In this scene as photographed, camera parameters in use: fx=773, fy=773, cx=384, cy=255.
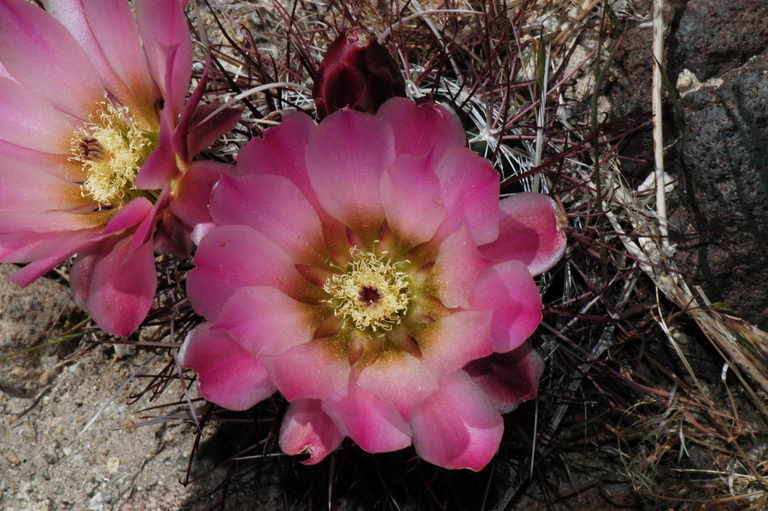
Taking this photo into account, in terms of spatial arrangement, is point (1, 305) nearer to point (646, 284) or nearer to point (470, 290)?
point (470, 290)

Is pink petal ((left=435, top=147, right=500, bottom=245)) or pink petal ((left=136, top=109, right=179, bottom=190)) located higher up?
pink petal ((left=136, top=109, right=179, bottom=190))

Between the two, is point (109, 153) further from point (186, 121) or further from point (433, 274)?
point (433, 274)

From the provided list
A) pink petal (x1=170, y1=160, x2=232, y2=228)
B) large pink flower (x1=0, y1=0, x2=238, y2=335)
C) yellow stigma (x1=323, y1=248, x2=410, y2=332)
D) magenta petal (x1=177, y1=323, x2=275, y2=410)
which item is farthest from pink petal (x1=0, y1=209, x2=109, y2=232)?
yellow stigma (x1=323, y1=248, x2=410, y2=332)

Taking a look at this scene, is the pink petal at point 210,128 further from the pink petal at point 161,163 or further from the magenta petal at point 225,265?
the magenta petal at point 225,265

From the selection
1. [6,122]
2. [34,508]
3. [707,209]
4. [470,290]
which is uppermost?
[6,122]

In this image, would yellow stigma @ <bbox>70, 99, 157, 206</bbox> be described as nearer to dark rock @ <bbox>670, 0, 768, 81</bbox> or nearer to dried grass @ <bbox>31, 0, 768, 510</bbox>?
dried grass @ <bbox>31, 0, 768, 510</bbox>

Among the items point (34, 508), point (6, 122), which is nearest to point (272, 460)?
point (34, 508)
